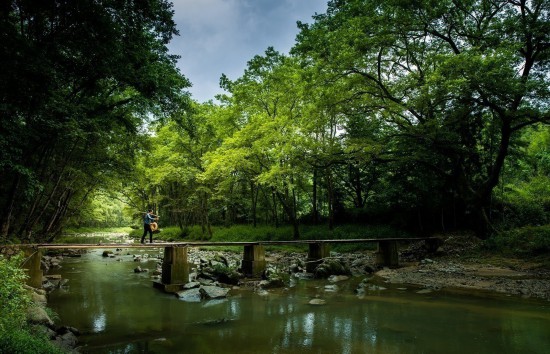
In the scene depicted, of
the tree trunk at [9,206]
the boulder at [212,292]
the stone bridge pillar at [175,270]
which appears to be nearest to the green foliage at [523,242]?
the boulder at [212,292]

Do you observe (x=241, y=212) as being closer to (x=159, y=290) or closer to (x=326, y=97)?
(x=326, y=97)

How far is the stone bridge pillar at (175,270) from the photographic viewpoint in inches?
486

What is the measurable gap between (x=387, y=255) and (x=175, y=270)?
11299mm

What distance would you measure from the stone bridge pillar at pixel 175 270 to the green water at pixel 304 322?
552 millimetres

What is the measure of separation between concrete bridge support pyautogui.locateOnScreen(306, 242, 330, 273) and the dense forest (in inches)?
219

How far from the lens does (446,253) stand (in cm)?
1841

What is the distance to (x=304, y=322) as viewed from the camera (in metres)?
8.41

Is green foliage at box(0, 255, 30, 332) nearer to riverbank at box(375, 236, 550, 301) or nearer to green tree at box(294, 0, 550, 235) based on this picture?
riverbank at box(375, 236, 550, 301)

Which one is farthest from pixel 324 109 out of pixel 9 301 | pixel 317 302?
pixel 9 301

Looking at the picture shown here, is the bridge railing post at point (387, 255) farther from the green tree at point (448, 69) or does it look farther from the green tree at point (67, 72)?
the green tree at point (67, 72)

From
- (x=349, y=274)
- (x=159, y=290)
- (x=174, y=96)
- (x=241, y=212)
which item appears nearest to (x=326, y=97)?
(x=174, y=96)

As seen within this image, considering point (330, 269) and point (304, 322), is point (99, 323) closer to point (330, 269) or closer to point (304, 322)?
point (304, 322)

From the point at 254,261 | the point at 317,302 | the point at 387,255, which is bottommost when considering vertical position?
the point at 317,302

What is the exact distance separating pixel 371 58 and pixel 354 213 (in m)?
12.8
